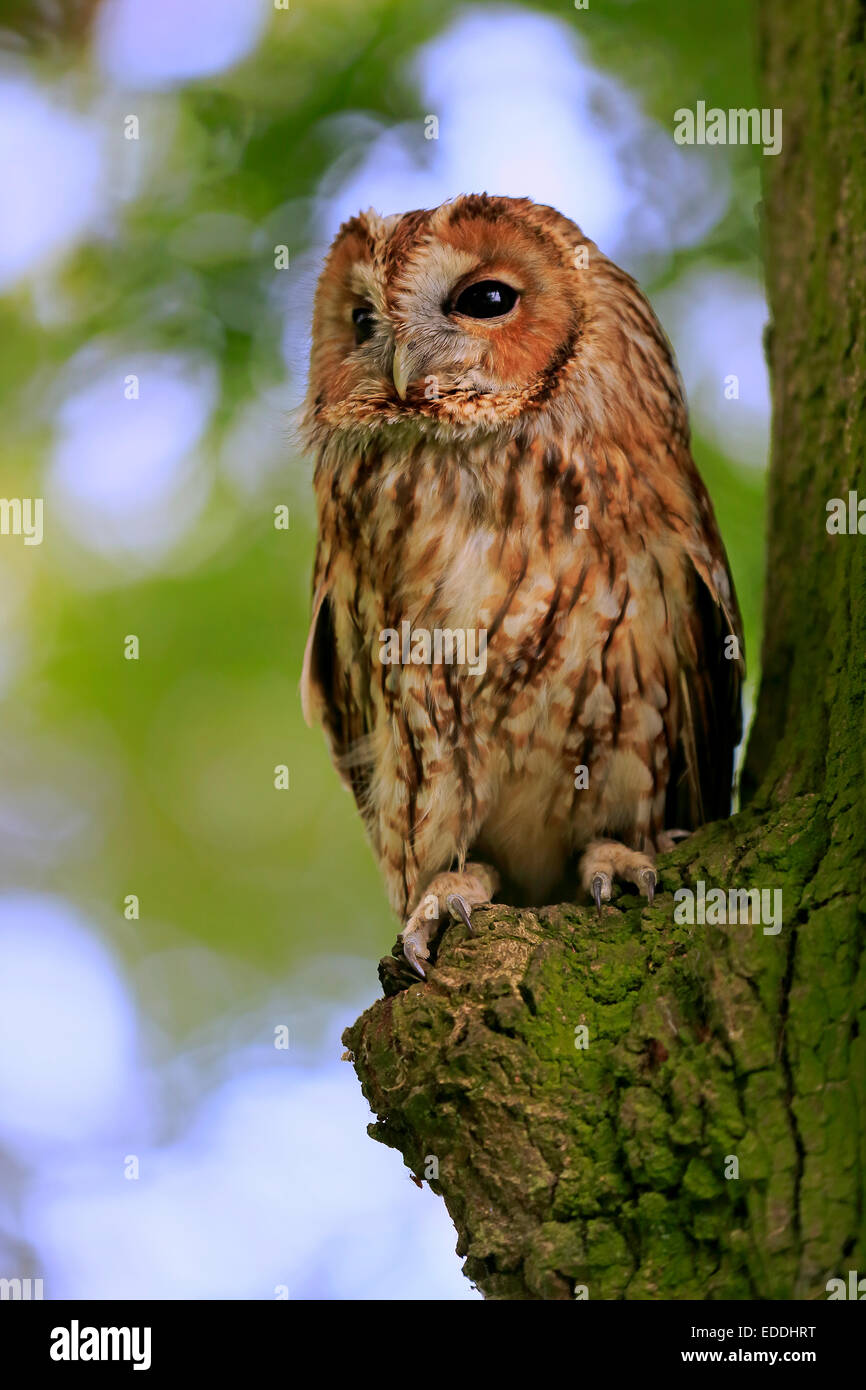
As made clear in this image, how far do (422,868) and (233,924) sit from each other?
5.38ft

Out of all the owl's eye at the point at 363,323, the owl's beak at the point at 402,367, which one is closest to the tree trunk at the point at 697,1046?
the owl's beak at the point at 402,367

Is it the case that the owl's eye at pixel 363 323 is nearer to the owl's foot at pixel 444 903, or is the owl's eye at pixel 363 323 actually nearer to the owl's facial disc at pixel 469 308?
the owl's facial disc at pixel 469 308

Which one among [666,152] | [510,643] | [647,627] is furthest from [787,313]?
[666,152]

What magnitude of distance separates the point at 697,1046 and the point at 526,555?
1.09m

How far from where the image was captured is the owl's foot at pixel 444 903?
7.32ft

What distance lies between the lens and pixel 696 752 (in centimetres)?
276

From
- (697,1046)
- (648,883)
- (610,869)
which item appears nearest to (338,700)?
(610,869)

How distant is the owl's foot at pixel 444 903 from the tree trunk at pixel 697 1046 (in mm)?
48

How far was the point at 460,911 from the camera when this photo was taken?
7.41 ft

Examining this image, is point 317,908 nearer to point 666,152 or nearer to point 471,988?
point 471,988

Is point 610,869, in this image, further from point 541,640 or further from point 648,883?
point 541,640

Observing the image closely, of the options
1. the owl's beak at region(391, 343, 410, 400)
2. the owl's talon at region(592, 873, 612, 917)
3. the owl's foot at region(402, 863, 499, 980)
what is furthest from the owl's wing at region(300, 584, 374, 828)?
the owl's talon at region(592, 873, 612, 917)

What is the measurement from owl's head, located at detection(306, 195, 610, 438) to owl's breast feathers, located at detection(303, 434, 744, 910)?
11cm

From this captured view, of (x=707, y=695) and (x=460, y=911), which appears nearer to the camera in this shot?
(x=460, y=911)
